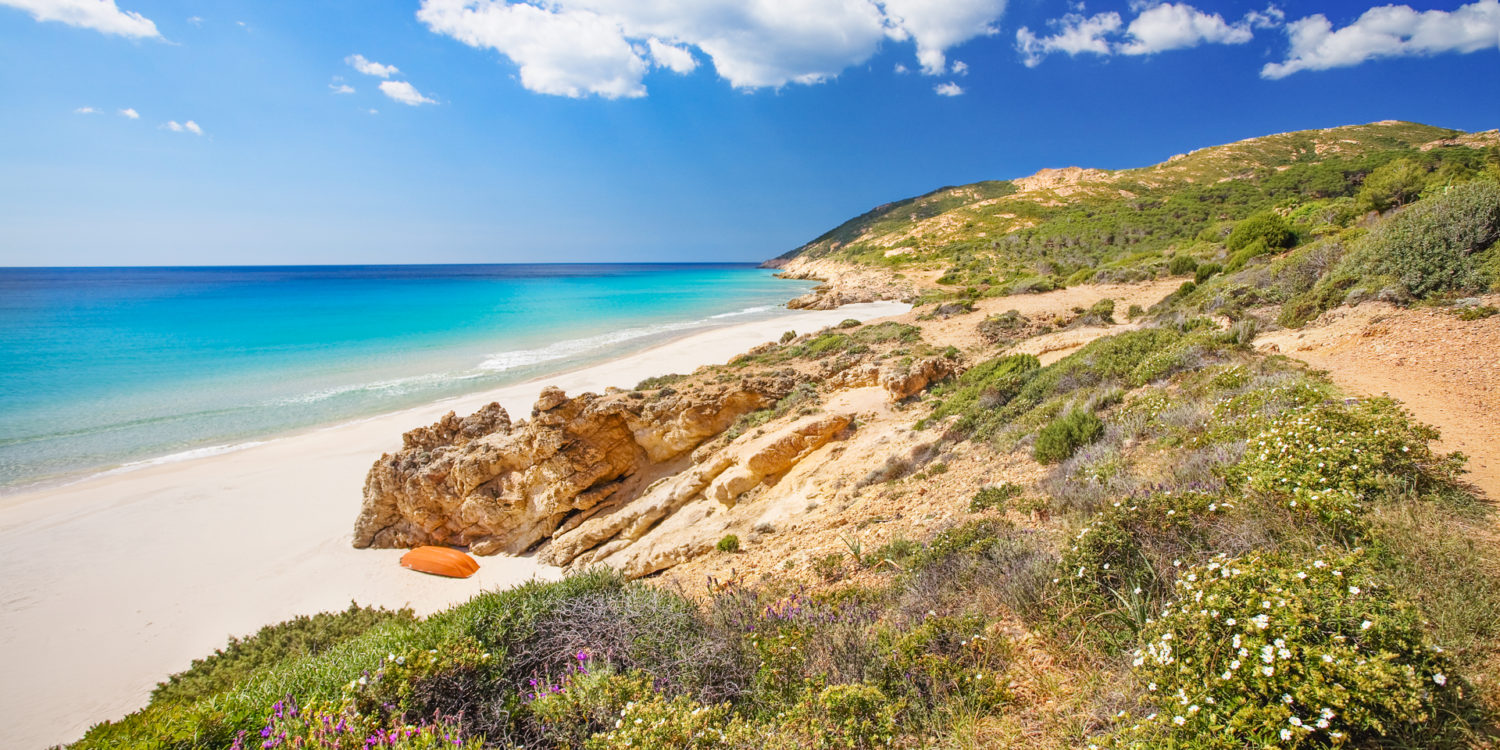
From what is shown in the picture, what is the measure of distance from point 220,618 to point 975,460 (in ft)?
41.2

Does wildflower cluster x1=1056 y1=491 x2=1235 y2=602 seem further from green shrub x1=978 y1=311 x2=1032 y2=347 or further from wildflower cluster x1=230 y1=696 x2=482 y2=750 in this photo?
green shrub x1=978 y1=311 x2=1032 y2=347

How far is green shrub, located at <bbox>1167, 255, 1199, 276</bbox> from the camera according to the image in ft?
73.4

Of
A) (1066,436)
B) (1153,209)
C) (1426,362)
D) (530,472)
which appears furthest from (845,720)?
(1153,209)

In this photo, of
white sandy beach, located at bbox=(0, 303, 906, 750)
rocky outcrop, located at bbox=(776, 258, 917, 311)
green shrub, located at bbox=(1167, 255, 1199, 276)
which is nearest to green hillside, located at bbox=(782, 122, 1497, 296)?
green shrub, located at bbox=(1167, 255, 1199, 276)

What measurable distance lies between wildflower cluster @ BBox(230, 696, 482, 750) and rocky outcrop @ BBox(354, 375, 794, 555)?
8496 millimetres

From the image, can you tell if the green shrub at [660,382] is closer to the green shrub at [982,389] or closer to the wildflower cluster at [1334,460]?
the green shrub at [982,389]

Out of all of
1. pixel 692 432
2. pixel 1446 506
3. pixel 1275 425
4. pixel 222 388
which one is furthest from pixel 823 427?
pixel 222 388

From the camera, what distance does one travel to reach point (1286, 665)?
6.91 ft

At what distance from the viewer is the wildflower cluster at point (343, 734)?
273cm

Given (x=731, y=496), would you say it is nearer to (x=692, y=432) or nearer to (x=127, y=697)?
(x=692, y=432)

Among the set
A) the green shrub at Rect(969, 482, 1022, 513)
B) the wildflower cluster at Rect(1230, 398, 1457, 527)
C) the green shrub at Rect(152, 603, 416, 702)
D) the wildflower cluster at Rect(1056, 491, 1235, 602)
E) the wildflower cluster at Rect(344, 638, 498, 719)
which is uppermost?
the wildflower cluster at Rect(1230, 398, 1457, 527)

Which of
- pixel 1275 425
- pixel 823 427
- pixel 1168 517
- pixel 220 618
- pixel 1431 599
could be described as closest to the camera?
pixel 1431 599

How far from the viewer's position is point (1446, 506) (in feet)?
11.9

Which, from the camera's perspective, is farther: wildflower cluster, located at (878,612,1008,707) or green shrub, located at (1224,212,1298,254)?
green shrub, located at (1224,212,1298,254)
